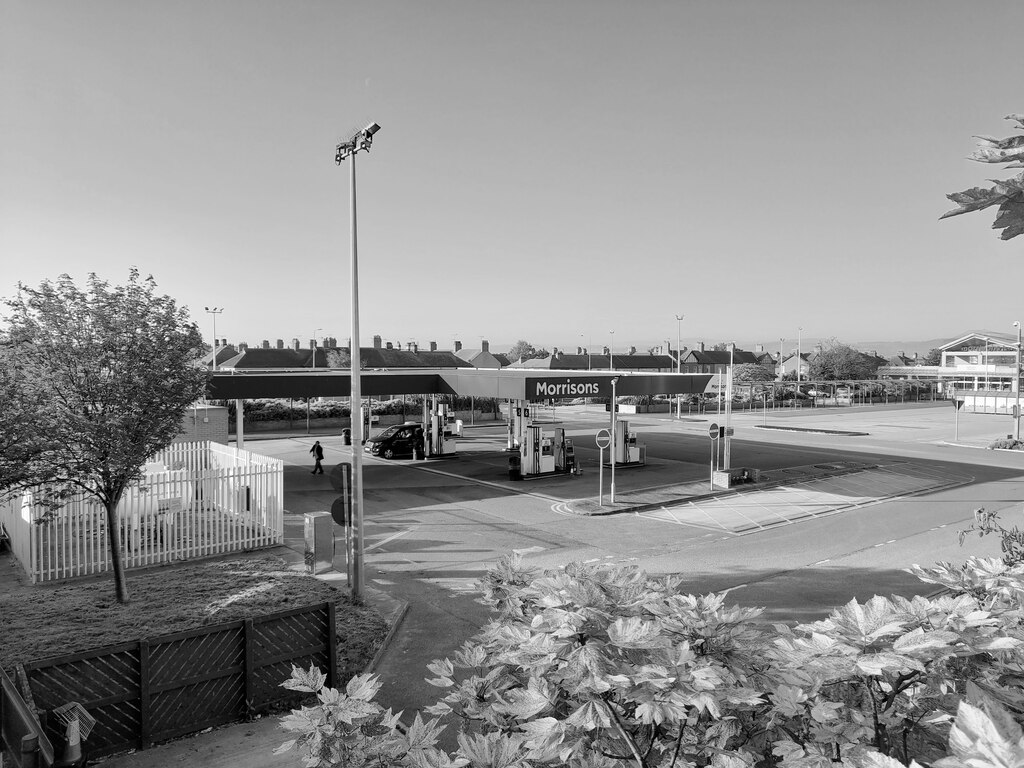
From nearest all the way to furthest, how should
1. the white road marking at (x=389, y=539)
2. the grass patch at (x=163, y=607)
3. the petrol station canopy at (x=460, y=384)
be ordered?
1. the grass patch at (x=163, y=607)
2. the white road marking at (x=389, y=539)
3. the petrol station canopy at (x=460, y=384)

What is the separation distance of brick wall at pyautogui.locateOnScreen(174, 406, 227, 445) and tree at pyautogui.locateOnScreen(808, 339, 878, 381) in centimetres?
8265

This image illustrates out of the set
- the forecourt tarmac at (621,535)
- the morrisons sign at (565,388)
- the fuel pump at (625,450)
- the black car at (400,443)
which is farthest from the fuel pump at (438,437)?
the morrisons sign at (565,388)

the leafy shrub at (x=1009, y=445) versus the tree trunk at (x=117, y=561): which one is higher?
the tree trunk at (x=117, y=561)

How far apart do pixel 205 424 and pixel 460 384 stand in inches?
368

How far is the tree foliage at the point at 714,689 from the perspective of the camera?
86.3 inches

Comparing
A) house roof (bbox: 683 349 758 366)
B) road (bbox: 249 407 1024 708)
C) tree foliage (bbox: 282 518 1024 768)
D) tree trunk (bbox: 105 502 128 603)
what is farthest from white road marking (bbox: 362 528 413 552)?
house roof (bbox: 683 349 758 366)

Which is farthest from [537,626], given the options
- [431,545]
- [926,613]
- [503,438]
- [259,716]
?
[503,438]

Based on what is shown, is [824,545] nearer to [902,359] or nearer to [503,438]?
[503,438]

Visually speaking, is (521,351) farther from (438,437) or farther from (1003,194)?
(1003,194)

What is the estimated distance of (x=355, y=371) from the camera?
12.1 metres

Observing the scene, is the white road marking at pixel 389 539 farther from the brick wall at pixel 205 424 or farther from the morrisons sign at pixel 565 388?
the brick wall at pixel 205 424

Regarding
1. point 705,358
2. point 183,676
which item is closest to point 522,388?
point 183,676

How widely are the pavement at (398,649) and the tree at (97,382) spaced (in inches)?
162

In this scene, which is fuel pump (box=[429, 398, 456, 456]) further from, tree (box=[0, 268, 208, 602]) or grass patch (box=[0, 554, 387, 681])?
tree (box=[0, 268, 208, 602])
